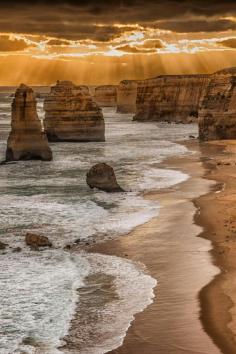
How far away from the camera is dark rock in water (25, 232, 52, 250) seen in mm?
20688

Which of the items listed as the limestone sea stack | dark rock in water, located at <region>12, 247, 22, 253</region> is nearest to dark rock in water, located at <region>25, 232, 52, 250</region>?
dark rock in water, located at <region>12, 247, 22, 253</region>

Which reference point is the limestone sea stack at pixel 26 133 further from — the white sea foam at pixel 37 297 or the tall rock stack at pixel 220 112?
the white sea foam at pixel 37 297

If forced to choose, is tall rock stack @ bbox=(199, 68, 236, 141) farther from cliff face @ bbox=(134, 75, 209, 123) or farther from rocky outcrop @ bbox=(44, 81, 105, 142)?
cliff face @ bbox=(134, 75, 209, 123)

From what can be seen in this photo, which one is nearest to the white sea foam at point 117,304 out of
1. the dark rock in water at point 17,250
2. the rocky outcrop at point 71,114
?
the dark rock in water at point 17,250

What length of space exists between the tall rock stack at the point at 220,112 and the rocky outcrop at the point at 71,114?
990cm

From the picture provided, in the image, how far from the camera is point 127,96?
151 m

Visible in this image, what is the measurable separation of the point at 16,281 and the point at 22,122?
98.2ft

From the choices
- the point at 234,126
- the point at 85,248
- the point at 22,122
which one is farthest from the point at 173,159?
the point at 85,248

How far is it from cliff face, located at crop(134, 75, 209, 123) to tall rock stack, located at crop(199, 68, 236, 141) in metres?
35.8

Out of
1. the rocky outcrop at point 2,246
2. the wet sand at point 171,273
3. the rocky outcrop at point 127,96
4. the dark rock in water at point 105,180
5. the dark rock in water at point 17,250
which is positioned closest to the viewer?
the wet sand at point 171,273

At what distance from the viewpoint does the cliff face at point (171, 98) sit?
103 m

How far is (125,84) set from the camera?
5728 inches

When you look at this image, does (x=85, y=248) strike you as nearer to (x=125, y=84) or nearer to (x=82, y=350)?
(x=82, y=350)

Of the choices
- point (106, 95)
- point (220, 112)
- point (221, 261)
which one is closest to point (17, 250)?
point (221, 261)
